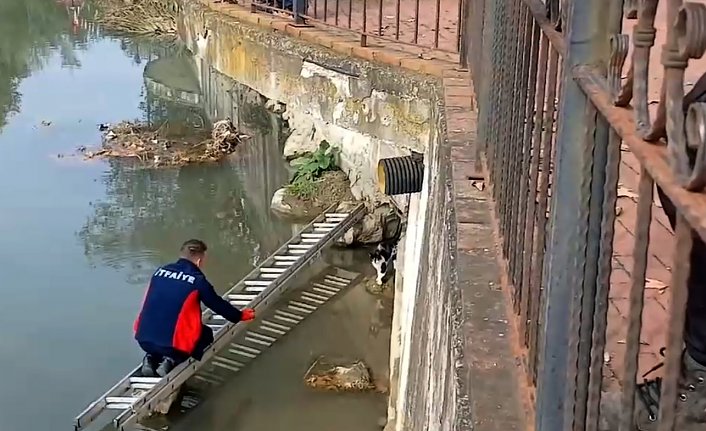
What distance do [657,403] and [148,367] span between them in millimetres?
5698

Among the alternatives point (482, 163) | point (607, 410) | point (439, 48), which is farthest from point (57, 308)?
point (607, 410)

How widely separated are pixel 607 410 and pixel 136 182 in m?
9.98

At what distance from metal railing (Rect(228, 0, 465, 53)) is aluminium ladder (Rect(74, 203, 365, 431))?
180 centimetres

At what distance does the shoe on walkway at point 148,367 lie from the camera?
7.13m

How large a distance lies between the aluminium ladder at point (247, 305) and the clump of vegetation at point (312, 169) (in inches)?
16.7

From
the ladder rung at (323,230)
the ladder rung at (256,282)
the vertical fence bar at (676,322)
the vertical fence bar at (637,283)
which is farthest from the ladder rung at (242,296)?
the vertical fence bar at (676,322)

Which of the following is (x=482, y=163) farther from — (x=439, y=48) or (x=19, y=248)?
(x=19, y=248)

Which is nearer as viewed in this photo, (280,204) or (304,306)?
(304,306)

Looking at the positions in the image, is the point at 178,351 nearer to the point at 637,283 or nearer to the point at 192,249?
the point at 192,249

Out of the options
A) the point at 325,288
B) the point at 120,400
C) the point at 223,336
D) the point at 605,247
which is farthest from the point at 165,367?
the point at 605,247

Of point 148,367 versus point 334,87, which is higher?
point 334,87

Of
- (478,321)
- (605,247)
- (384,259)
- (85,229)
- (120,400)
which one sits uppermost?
(605,247)

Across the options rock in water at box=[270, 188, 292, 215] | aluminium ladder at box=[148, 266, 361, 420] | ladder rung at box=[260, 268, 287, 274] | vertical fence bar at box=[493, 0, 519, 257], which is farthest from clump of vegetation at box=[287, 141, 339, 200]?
vertical fence bar at box=[493, 0, 519, 257]

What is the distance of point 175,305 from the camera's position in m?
6.89
